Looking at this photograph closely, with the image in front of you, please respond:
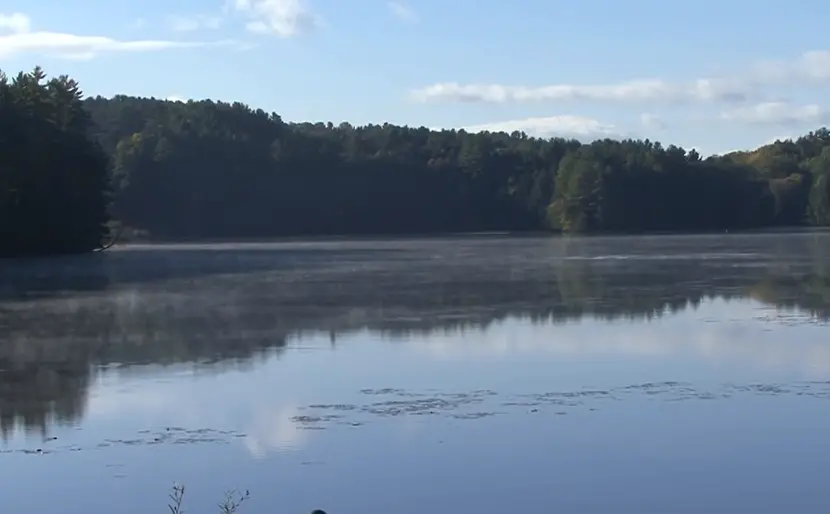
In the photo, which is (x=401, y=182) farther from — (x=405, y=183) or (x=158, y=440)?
(x=158, y=440)

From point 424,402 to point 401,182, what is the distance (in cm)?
8784

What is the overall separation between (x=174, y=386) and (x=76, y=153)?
4012cm

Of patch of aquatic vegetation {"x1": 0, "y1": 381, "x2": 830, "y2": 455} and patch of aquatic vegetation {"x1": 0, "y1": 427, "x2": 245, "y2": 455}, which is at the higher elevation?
patch of aquatic vegetation {"x1": 0, "y1": 381, "x2": 830, "y2": 455}

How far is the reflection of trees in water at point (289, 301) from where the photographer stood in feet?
53.8

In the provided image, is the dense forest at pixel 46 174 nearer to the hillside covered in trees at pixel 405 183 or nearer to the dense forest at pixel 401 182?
the dense forest at pixel 401 182

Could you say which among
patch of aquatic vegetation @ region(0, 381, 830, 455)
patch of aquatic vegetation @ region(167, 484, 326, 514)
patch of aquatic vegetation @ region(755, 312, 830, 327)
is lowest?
patch of aquatic vegetation @ region(167, 484, 326, 514)

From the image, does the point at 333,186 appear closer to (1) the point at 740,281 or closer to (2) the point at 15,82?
(2) the point at 15,82

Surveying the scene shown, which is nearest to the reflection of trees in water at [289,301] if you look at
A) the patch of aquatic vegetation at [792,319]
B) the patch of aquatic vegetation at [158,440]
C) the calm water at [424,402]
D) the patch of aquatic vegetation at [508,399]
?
the calm water at [424,402]

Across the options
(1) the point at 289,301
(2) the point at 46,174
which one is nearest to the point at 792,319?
(1) the point at 289,301

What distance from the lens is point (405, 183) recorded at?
100188 millimetres

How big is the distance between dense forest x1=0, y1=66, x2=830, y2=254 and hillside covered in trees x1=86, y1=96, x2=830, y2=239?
0.10 metres

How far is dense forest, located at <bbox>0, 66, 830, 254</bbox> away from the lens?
88.4 m

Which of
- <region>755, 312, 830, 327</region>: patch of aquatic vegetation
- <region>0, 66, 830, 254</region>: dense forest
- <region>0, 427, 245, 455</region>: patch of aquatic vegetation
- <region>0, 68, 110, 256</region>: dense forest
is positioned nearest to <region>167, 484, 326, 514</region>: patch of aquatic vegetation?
<region>0, 427, 245, 455</region>: patch of aquatic vegetation

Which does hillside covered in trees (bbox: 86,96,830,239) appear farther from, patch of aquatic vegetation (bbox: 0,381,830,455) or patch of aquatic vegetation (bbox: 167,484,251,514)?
patch of aquatic vegetation (bbox: 167,484,251,514)
